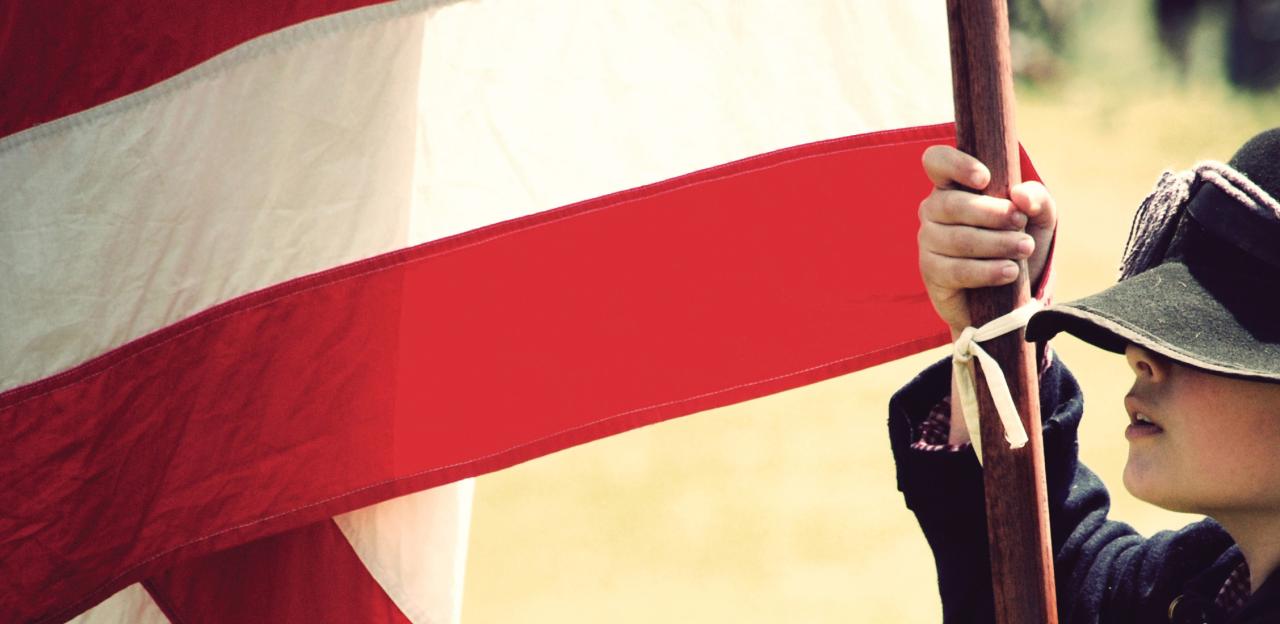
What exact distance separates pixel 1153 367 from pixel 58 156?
1020 mm

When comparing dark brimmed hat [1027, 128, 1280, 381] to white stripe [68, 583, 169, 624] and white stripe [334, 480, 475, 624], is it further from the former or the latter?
white stripe [68, 583, 169, 624]

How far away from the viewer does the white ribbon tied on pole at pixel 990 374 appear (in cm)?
104

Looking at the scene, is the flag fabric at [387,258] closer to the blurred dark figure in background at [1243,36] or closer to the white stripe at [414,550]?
the white stripe at [414,550]

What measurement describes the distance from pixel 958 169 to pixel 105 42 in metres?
0.84

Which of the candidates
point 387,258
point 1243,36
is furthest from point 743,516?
point 1243,36

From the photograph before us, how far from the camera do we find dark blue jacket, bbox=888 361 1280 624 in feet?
4.22

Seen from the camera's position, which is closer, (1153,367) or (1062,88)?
(1153,367)

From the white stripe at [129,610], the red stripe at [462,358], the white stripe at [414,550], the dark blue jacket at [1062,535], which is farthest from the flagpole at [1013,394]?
the white stripe at [129,610]

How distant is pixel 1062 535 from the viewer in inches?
54.2

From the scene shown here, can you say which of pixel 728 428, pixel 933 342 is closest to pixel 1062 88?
pixel 728 428

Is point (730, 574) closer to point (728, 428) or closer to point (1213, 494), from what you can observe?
point (728, 428)

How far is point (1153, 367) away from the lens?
3.72 feet

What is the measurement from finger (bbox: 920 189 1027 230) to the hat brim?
0.07 metres

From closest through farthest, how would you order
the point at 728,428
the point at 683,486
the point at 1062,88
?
1. the point at 683,486
2. the point at 728,428
3. the point at 1062,88
